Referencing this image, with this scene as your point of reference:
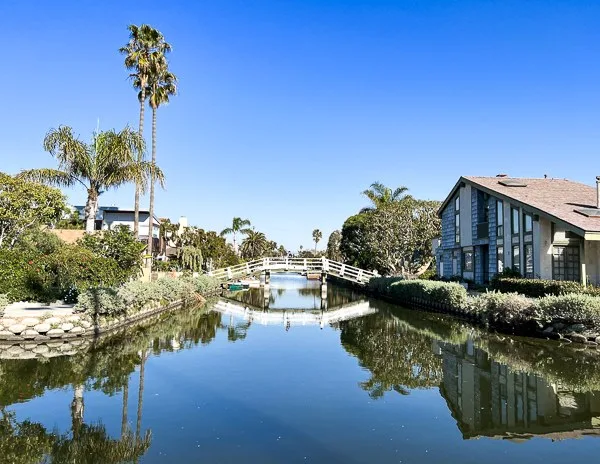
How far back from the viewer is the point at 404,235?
49.5 m

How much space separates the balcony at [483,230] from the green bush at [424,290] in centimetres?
469

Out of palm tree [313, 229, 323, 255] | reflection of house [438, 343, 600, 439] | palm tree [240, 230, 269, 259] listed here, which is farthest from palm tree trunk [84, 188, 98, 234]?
palm tree [313, 229, 323, 255]

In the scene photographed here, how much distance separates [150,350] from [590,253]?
20.6m

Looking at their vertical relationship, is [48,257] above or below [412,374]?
above

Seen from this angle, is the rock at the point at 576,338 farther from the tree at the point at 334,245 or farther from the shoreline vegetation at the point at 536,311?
the tree at the point at 334,245

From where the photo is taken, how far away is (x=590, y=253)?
983 inches

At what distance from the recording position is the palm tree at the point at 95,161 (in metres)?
29.1

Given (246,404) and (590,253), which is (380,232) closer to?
(590,253)

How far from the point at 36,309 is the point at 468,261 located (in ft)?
86.2

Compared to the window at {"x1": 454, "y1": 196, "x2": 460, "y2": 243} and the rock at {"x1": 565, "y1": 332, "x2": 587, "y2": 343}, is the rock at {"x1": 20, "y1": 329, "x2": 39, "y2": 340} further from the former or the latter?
the window at {"x1": 454, "y1": 196, "x2": 460, "y2": 243}

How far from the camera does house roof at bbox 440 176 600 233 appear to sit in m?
23.7

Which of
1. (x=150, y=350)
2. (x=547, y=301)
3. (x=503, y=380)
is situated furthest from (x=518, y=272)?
(x=150, y=350)

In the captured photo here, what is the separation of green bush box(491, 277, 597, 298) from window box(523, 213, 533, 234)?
2.68m

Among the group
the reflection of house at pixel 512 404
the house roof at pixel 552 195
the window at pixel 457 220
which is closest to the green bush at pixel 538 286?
the house roof at pixel 552 195
